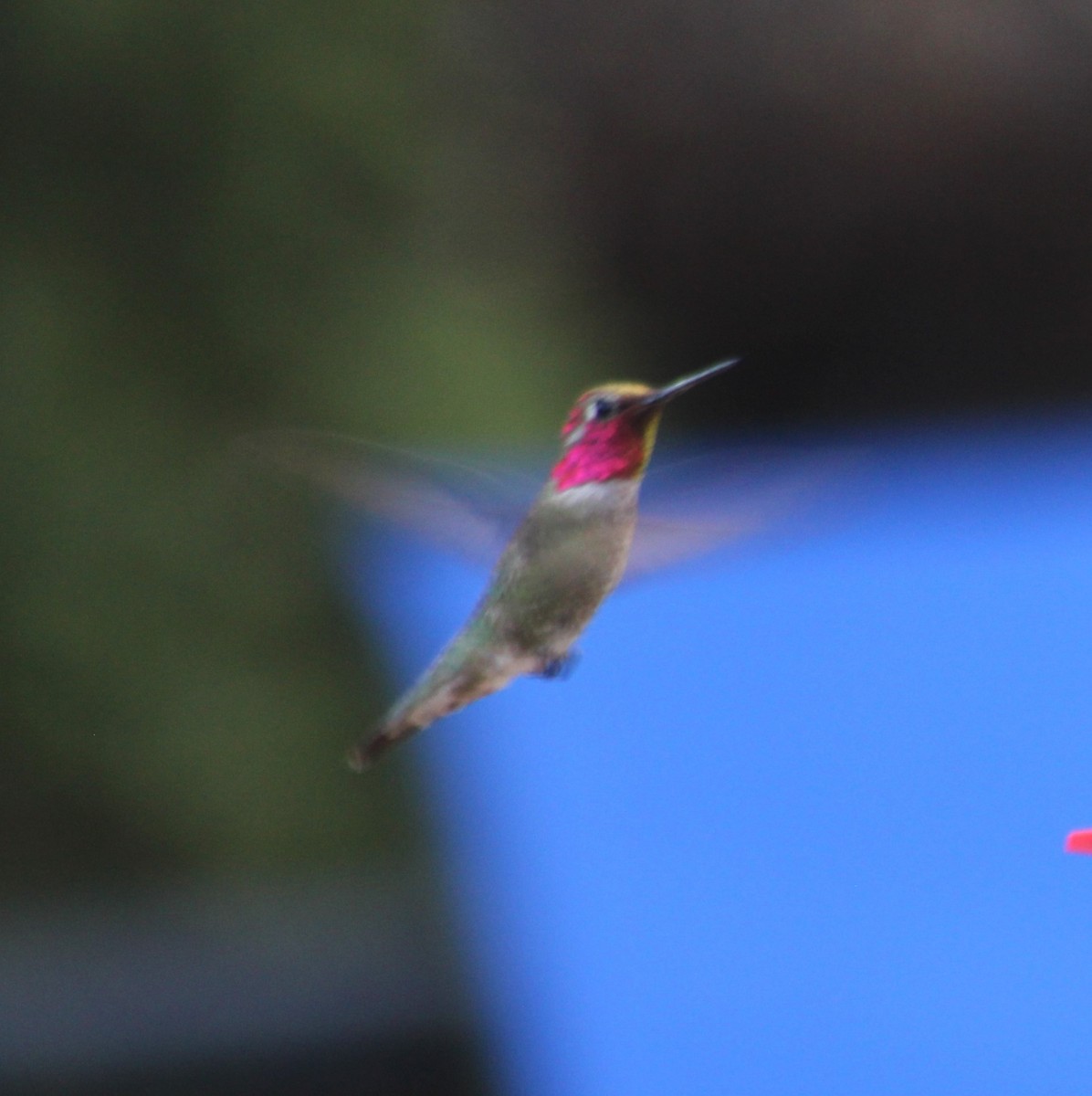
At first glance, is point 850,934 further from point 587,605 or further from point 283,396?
point 283,396

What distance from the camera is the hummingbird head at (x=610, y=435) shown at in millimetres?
701

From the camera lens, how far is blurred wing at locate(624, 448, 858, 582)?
67 cm

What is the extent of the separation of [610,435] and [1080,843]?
252mm

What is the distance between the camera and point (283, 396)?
2.21m

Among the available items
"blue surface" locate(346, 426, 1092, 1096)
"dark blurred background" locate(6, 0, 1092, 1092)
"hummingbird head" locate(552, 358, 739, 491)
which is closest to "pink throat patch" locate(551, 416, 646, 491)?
"hummingbird head" locate(552, 358, 739, 491)

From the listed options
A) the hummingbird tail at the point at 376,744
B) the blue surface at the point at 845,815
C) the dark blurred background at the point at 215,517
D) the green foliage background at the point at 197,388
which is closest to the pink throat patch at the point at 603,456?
the hummingbird tail at the point at 376,744

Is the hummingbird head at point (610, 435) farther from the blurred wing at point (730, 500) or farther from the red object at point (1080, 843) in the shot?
the red object at point (1080, 843)

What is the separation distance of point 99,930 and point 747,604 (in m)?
1.25

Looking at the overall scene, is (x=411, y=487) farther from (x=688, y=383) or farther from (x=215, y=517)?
(x=215, y=517)

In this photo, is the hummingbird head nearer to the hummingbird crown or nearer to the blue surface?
the hummingbird crown

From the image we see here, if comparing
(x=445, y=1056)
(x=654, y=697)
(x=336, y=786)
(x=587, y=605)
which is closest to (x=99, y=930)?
(x=336, y=786)

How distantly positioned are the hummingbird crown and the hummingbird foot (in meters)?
0.08

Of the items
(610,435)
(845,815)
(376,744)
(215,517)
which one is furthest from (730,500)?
(215,517)

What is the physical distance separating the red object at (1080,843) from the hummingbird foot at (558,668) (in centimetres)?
22
